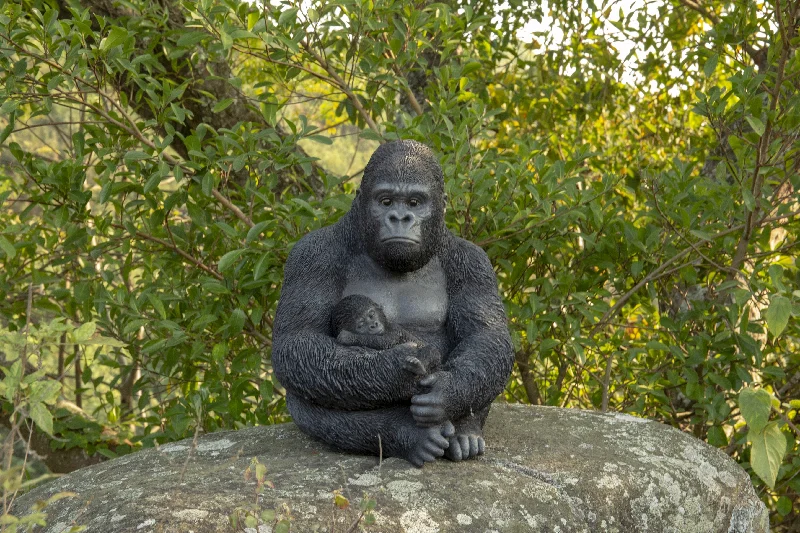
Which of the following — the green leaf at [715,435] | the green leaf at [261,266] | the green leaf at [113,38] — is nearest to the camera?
the green leaf at [113,38]

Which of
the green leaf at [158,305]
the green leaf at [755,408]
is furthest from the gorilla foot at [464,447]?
the green leaf at [158,305]

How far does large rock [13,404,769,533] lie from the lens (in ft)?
9.80

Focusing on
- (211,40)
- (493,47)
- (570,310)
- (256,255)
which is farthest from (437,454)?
(493,47)

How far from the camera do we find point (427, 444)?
3.54m

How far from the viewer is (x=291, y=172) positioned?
5.71 metres

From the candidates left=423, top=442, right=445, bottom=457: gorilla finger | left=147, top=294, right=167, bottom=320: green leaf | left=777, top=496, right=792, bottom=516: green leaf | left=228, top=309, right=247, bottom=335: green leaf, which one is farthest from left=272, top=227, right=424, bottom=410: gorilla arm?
left=777, top=496, right=792, bottom=516: green leaf

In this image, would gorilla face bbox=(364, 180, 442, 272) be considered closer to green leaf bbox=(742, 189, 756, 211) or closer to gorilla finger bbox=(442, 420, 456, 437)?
gorilla finger bbox=(442, 420, 456, 437)

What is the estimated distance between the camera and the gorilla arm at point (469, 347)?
364 cm

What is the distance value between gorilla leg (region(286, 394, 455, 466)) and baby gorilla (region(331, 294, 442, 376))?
0.76 ft

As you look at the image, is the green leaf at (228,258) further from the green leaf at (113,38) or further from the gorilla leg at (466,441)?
the gorilla leg at (466,441)

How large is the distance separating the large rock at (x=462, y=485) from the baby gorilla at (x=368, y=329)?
0.42 m

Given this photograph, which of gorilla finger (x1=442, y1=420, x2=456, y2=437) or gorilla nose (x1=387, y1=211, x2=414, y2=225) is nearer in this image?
gorilla finger (x1=442, y1=420, x2=456, y2=437)

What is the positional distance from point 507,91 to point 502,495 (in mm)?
4235

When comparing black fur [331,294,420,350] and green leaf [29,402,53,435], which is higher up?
black fur [331,294,420,350]
